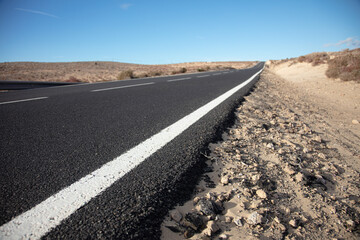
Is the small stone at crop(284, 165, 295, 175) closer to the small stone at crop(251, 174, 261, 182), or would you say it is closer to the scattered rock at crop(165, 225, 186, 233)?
the small stone at crop(251, 174, 261, 182)

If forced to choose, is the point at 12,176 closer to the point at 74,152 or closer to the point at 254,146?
the point at 74,152

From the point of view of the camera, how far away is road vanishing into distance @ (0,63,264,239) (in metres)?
1.00

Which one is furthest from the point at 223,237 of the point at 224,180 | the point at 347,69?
the point at 347,69

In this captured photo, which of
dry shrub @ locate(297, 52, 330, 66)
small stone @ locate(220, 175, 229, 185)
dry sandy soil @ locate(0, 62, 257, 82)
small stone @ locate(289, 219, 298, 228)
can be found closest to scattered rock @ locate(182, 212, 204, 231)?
small stone @ locate(220, 175, 229, 185)

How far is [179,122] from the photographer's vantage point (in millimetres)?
2588

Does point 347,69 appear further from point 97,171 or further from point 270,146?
point 97,171

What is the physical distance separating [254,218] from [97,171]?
104 centimetres

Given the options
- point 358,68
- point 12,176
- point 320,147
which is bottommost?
point 320,147

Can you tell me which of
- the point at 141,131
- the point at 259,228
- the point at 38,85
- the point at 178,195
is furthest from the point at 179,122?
the point at 38,85

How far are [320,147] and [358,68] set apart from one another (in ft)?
34.6

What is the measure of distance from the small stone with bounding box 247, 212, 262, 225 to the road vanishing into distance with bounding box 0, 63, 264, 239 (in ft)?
1.30

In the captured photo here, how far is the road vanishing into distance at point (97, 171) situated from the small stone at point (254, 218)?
1.30ft

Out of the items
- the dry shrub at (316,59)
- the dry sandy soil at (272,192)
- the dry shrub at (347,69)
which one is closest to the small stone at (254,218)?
the dry sandy soil at (272,192)

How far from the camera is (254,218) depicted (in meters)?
1.21
